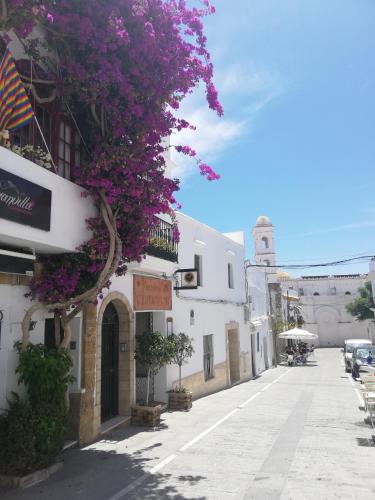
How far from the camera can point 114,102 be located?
6895mm

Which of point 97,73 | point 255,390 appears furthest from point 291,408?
point 97,73

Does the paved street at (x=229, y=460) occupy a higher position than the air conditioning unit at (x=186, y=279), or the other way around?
the air conditioning unit at (x=186, y=279)

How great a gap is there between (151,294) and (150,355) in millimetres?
1782

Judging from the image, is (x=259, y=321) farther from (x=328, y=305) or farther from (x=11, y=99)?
(x=328, y=305)

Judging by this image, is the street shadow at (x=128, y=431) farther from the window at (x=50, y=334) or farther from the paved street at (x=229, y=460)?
the window at (x=50, y=334)

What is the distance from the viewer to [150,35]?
6.72m

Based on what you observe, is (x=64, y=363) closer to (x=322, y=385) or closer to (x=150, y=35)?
(x=150, y=35)

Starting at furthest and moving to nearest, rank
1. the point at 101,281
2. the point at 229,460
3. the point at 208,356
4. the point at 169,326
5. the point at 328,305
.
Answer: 1. the point at 328,305
2. the point at 208,356
3. the point at 169,326
4. the point at 101,281
5. the point at 229,460

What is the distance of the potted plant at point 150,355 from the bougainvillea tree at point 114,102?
3196mm

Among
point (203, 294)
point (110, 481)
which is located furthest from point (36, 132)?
point (203, 294)

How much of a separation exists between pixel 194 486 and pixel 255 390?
449 inches

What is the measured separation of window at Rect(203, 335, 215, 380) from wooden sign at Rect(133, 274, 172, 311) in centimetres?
415

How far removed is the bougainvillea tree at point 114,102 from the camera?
21.6 feet

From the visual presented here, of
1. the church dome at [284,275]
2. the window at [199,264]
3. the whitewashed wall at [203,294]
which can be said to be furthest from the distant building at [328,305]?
the window at [199,264]
